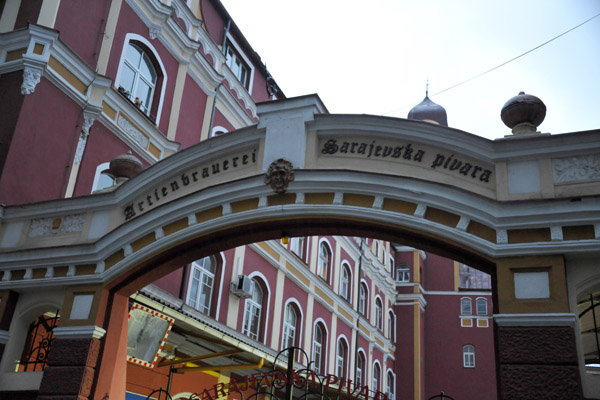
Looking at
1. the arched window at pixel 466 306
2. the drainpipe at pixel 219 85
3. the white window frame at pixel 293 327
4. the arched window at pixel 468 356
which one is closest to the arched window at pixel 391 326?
the arched window at pixel 468 356

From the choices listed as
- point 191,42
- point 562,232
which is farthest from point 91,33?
point 562,232

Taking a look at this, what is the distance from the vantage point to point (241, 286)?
675 inches

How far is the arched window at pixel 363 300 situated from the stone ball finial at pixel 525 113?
22.5 m

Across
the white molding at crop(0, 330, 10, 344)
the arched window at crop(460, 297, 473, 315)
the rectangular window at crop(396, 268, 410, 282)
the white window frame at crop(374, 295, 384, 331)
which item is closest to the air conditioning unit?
the white molding at crop(0, 330, 10, 344)

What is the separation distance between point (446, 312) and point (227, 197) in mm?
30772

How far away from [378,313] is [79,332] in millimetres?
25097

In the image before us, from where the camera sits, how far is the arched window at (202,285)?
52.0 feet

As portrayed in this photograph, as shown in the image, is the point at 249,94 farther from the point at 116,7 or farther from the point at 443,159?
the point at 443,159

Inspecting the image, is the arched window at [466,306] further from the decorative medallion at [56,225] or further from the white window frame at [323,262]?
the decorative medallion at [56,225]

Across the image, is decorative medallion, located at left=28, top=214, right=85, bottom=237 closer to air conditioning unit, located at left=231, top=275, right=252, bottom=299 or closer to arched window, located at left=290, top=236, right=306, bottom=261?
air conditioning unit, located at left=231, top=275, right=252, bottom=299

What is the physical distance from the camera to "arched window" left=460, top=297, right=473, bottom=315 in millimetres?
36000

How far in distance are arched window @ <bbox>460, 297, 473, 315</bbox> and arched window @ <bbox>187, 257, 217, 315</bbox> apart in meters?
22.7

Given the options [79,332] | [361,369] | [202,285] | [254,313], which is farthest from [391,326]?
[79,332]

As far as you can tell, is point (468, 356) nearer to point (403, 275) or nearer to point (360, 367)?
point (403, 275)
